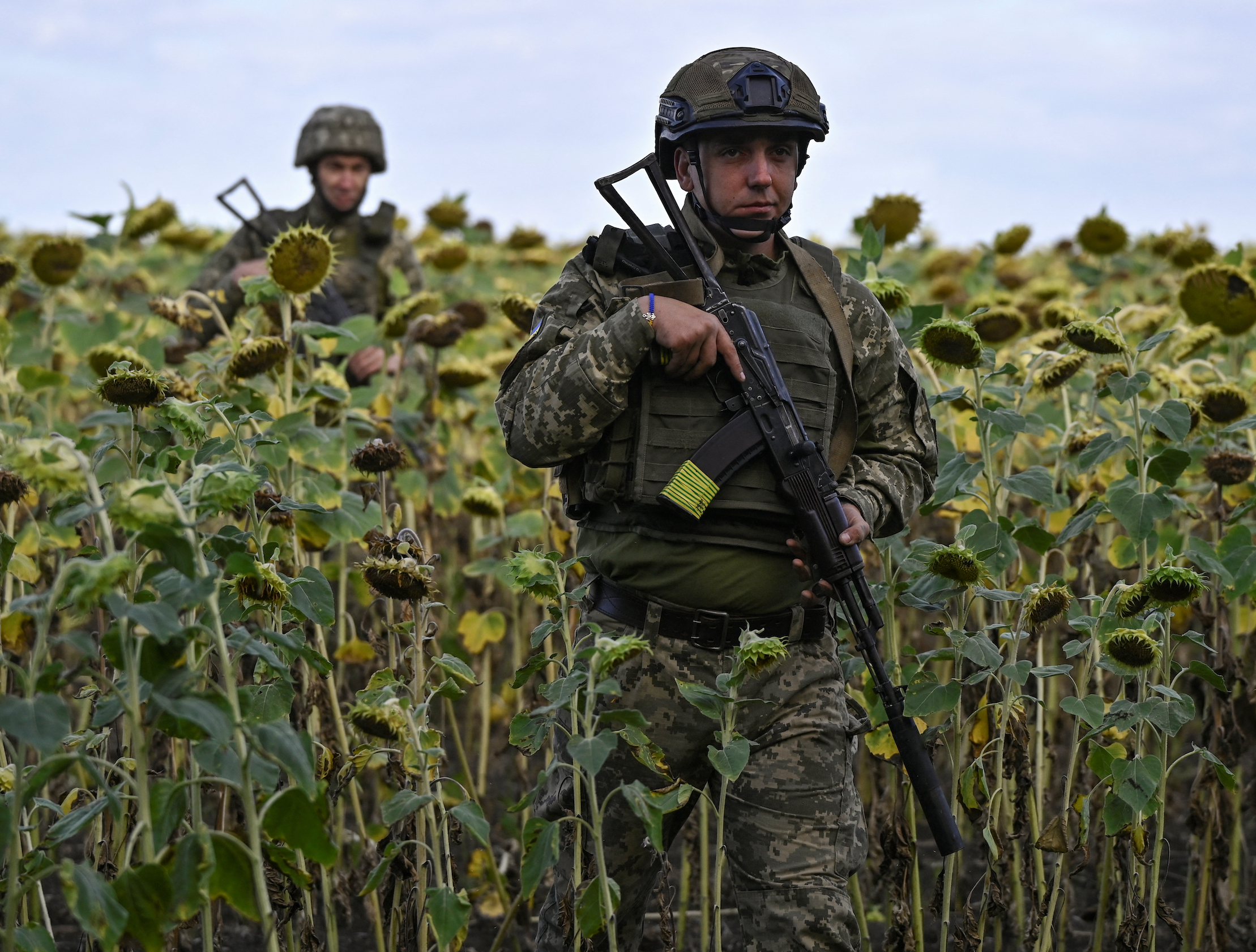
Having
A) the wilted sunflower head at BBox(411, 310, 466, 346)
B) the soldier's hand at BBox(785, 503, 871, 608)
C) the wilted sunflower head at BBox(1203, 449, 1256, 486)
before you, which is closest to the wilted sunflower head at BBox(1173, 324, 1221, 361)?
the wilted sunflower head at BBox(1203, 449, 1256, 486)

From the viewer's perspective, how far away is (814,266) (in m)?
3.08

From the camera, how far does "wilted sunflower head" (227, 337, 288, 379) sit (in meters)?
3.71

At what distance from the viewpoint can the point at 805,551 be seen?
112 inches

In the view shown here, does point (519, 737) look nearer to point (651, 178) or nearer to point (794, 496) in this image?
point (794, 496)

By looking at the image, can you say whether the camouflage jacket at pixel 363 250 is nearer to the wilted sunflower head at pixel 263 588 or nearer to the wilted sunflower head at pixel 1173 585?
the wilted sunflower head at pixel 263 588

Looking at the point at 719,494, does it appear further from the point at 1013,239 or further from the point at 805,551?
the point at 1013,239

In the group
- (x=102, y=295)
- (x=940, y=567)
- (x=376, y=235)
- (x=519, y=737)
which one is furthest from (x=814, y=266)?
(x=102, y=295)

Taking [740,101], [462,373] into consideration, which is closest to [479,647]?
[462,373]

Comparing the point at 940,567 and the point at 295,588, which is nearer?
the point at 295,588

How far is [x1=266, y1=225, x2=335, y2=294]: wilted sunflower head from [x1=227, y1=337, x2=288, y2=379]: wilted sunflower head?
0.18m

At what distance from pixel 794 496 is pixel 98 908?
1470 millimetres

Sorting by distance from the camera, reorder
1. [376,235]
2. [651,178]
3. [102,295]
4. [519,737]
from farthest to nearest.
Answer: [102,295]
[376,235]
[651,178]
[519,737]

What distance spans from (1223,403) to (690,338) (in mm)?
1885

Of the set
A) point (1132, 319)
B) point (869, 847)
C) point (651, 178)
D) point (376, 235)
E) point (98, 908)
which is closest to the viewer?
point (98, 908)
